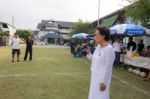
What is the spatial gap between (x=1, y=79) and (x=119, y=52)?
8.15 m

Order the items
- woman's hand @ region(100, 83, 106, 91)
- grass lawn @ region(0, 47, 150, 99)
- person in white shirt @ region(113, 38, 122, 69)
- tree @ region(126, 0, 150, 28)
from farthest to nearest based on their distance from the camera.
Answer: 1. person in white shirt @ region(113, 38, 122, 69)
2. tree @ region(126, 0, 150, 28)
3. grass lawn @ region(0, 47, 150, 99)
4. woman's hand @ region(100, 83, 106, 91)

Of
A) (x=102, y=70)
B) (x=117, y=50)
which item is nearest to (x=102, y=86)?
(x=102, y=70)

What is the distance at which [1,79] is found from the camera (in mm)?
12484

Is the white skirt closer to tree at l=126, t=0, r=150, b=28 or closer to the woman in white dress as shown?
the woman in white dress

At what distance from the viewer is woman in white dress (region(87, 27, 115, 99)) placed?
5453 mm

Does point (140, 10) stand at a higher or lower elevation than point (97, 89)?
higher

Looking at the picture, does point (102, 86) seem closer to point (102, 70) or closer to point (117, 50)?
point (102, 70)

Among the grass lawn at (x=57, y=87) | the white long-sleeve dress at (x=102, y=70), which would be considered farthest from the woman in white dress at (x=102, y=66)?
the grass lawn at (x=57, y=87)

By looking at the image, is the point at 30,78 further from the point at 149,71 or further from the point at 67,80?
the point at 149,71

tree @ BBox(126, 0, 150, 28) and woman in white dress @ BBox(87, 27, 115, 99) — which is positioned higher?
tree @ BBox(126, 0, 150, 28)

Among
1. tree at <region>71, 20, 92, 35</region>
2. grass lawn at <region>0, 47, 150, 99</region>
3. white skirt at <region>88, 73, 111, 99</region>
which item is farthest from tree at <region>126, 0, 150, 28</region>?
tree at <region>71, 20, 92, 35</region>

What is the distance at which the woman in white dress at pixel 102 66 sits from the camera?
545 centimetres

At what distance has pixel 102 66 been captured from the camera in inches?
216

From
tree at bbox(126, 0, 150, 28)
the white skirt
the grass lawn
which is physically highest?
tree at bbox(126, 0, 150, 28)
